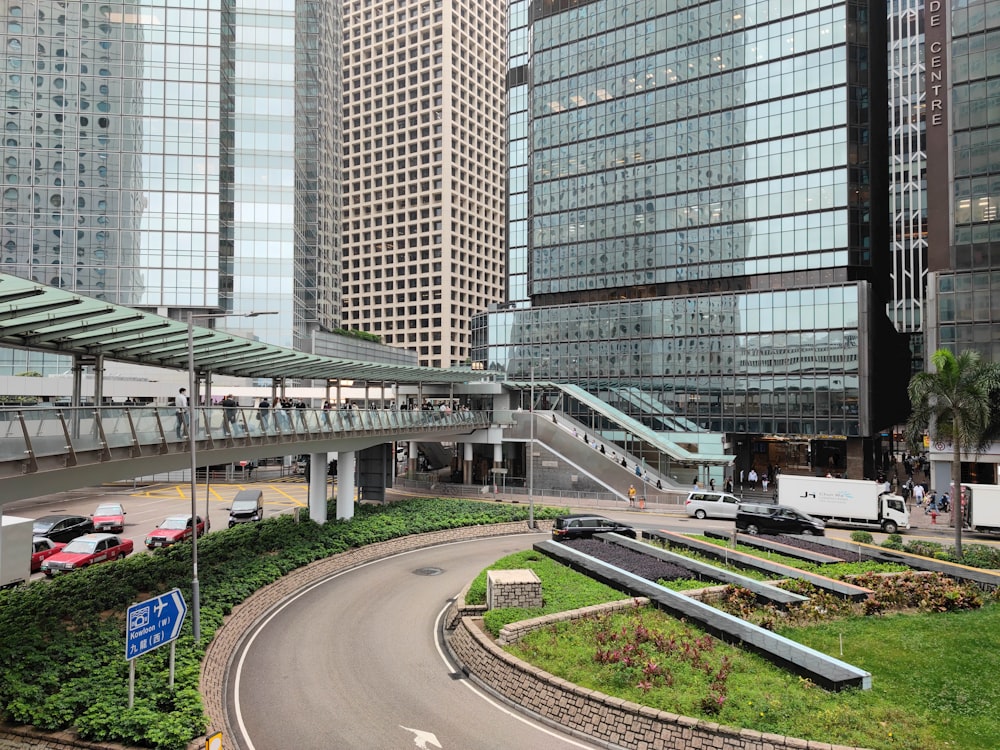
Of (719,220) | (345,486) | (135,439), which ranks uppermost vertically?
(719,220)

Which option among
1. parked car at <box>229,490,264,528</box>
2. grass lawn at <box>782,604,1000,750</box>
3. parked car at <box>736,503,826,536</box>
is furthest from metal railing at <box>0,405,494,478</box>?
parked car at <box>736,503,826,536</box>

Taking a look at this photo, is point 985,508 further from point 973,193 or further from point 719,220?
point 719,220

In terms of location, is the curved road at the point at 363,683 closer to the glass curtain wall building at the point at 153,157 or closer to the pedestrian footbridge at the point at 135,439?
the pedestrian footbridge at the point at 135,439

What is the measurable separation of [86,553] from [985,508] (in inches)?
1659

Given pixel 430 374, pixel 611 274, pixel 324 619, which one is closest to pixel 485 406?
pixel 430 374

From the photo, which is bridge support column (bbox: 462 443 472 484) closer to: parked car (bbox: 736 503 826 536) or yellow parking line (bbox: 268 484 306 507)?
yellow parking line (bbox: 268 484 306 507)

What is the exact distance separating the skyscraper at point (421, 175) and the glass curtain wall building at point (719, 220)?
4062cm

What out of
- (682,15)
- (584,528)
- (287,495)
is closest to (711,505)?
(584,528)

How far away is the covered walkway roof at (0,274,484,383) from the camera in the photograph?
566 inches

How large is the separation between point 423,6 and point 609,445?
341 feet

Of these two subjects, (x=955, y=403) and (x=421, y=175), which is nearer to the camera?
(x=955, y=403)

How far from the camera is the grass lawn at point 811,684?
12914 mm

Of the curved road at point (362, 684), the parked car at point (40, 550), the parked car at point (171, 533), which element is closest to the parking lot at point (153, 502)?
the parked car at point (171, 533)

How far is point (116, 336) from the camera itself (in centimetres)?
1875
